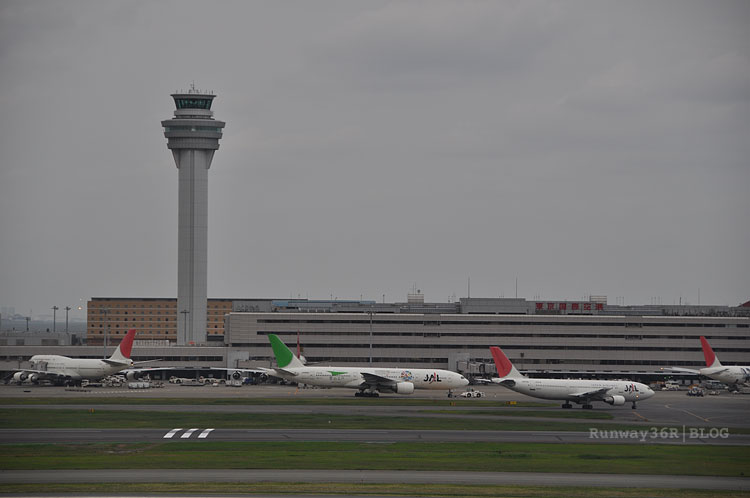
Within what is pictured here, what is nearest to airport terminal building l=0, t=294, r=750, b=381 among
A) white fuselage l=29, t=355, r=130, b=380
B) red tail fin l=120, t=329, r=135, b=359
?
white fuselage l=29, t=355, r=130, b=380

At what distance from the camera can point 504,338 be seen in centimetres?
17088

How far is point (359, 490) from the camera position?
47938 millimetres

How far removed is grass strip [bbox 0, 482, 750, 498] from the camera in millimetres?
47000

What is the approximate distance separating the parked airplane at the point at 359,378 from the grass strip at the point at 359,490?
62.9 metres

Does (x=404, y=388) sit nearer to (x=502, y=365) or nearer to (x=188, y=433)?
(x=502, y=365)

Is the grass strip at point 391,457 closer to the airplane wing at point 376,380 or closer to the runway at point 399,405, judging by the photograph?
the runway at point 399,405

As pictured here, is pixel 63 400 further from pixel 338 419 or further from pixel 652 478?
pixel 652 478

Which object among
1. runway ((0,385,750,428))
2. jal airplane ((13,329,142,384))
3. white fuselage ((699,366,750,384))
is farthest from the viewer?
white fuselage ((699,366,750,384))

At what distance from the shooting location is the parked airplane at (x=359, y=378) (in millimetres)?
113125

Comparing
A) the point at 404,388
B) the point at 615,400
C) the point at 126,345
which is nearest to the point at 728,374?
the point at 615,400

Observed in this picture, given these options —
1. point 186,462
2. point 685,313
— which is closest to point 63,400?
point 186,462

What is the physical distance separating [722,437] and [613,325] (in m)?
99.0

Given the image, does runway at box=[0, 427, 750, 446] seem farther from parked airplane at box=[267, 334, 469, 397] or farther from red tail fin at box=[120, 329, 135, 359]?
red tail fin at box=[120, 329, 135, 359]

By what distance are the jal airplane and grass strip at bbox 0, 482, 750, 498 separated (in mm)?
83763
